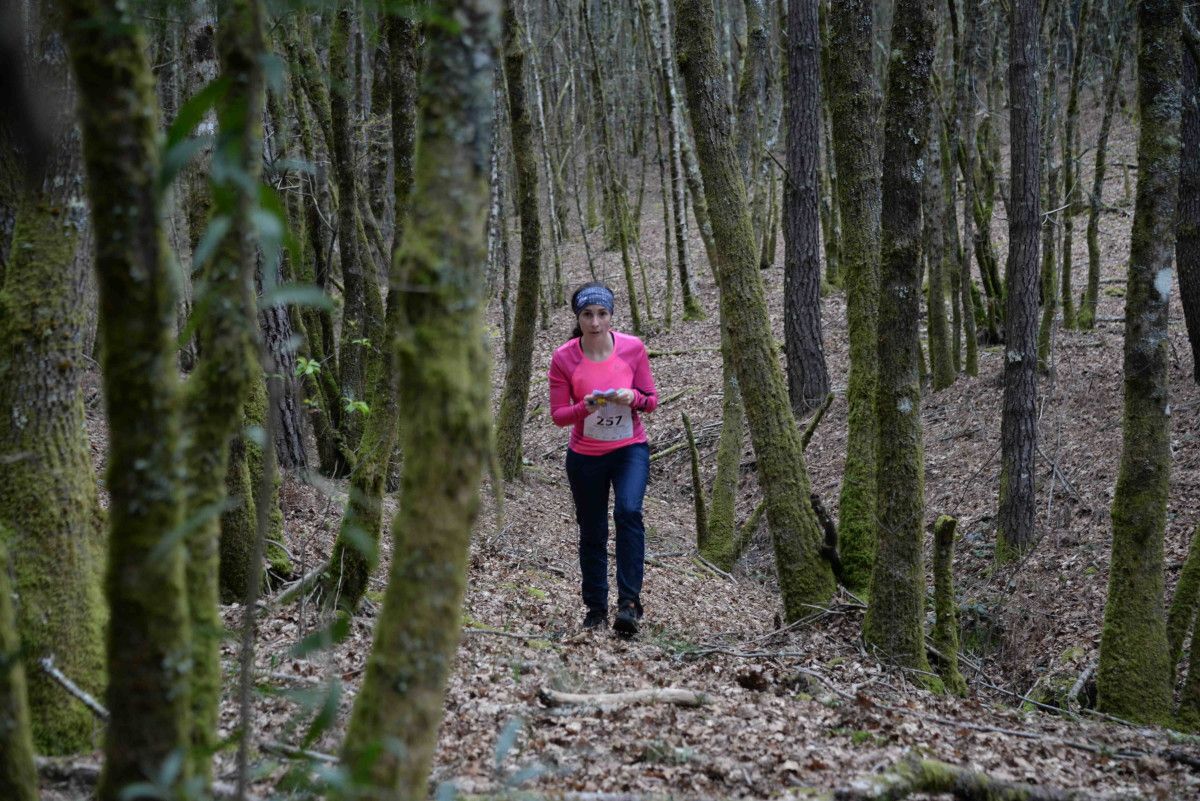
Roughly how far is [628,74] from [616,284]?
12787mm

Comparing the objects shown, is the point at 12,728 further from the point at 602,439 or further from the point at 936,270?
the point at 936,270

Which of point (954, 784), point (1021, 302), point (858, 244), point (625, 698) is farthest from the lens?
point (1021, 302)

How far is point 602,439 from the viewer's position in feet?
19.4

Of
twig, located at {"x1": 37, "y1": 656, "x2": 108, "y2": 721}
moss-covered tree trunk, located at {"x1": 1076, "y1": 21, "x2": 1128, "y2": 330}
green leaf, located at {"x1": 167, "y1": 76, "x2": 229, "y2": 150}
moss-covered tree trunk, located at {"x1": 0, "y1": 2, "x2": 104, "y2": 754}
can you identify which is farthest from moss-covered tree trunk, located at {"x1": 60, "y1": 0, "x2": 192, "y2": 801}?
moss-covered tree trunk, located at {"x1": 1076, "y1": 21, "x2": 1128, "y2": 330}

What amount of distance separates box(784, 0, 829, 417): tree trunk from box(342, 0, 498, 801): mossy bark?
10498mm

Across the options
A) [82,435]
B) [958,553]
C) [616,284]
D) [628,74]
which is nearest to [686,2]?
[82,435]

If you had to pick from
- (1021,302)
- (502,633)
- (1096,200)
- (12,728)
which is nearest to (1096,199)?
(1096,200)

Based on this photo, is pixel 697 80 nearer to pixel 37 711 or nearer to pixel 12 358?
pixel 12 358

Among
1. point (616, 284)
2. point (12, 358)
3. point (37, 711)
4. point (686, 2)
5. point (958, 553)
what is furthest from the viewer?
point (616, 284)

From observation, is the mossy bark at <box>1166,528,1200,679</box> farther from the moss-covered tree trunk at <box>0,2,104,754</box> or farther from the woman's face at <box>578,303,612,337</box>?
the moss-covered tree trunk at <box>0,2,104,754</box>

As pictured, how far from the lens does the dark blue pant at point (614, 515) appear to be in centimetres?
589

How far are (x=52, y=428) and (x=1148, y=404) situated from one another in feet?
17.1

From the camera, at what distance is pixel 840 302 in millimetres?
17359

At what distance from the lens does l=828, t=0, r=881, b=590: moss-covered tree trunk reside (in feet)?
20.2
